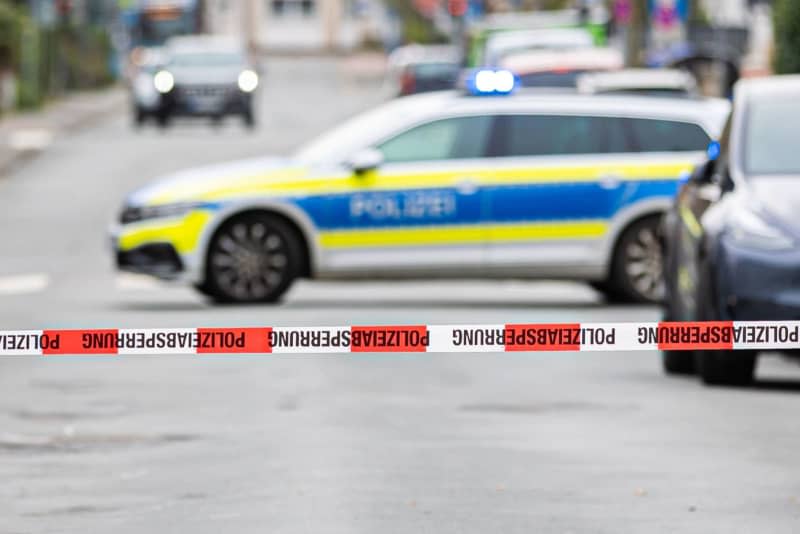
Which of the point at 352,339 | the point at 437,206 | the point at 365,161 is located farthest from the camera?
the point at 437,206

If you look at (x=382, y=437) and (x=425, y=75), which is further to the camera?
(x=425, y=75)

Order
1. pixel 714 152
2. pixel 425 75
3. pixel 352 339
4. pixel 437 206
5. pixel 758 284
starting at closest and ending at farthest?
pixel 352 339 < pixel 758 284 < pixel 714 152 < pixel 437 206 < pixel 425 75

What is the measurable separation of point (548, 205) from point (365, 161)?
1.31 m

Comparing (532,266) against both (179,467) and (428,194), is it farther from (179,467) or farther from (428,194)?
(179,467)

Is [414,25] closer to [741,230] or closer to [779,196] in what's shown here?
[779,196]

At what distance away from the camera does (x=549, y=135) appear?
18625 millimetres

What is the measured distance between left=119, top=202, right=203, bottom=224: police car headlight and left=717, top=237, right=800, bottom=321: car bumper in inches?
270

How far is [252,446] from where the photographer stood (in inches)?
408

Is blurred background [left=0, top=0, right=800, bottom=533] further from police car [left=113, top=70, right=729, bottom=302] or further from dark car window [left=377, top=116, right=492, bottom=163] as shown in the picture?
dark car window [left=377, top=116, right=492, bottom=163]

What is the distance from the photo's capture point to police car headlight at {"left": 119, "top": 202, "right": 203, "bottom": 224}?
18391 millimetres

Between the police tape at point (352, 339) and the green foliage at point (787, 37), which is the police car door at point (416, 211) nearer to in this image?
the green foliage at point (787, 37)

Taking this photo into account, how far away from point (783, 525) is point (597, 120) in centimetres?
1068

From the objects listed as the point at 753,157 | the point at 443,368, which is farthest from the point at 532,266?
the point at 753,157

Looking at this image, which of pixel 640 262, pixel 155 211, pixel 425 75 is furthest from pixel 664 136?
pixel 425 75
